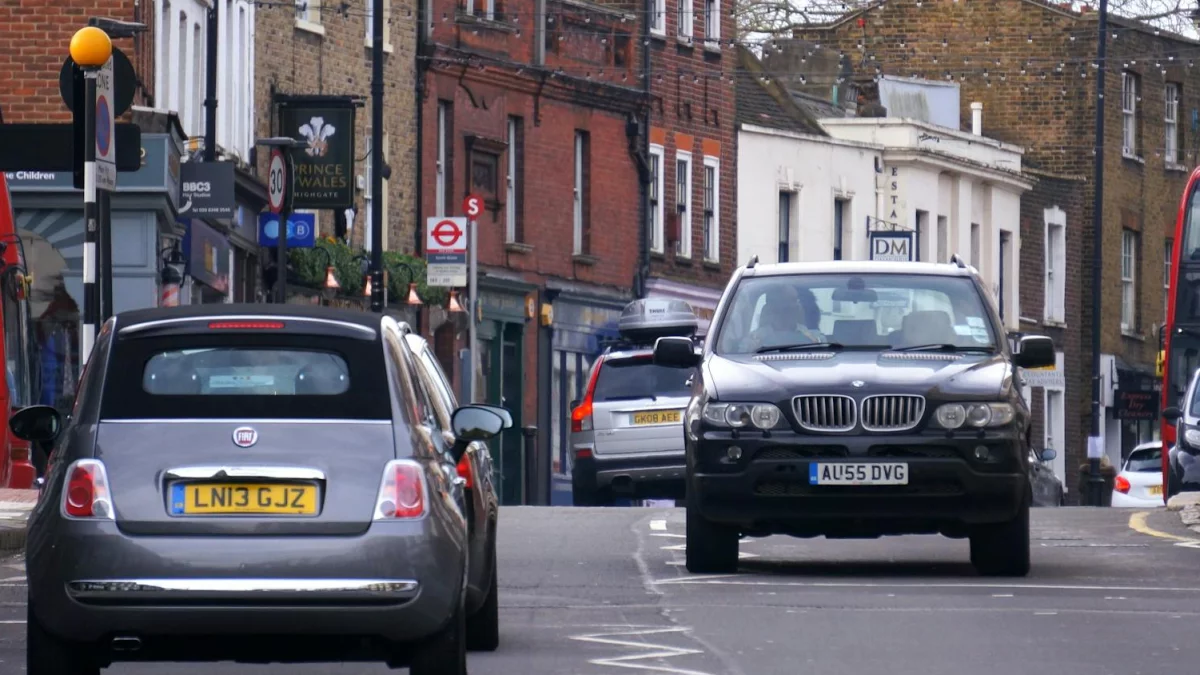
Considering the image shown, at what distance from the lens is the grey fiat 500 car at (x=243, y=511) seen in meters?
10.2

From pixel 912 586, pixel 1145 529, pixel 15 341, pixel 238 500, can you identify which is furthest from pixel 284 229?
pixel 238 500

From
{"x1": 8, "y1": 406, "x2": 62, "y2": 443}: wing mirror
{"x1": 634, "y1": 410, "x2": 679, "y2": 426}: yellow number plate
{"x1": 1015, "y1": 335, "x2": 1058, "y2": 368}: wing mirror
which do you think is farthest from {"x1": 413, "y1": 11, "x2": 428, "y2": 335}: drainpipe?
{"x1": 8, "y1": 406, "x2": 62, "y2": 443}: wing mirror

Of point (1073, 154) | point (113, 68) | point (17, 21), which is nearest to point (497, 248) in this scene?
point (17, 21)

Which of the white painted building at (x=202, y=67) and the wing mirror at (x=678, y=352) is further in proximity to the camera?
the white painted building at (x=202, y=67)

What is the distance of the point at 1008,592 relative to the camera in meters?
16.2

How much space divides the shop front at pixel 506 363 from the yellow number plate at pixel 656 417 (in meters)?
17.8

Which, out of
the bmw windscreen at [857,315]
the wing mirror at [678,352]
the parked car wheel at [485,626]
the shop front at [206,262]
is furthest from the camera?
the shop front at [206,262]

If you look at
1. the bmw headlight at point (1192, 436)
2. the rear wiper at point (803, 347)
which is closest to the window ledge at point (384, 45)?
the bmw headlight at point (1192, 436)

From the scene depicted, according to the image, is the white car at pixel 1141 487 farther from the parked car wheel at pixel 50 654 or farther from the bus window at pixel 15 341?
the parked car wheel at pixel 50 654

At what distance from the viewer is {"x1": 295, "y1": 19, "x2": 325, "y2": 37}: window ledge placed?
44147 mm

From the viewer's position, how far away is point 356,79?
152ft

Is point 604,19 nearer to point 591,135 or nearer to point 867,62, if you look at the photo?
point 591,135

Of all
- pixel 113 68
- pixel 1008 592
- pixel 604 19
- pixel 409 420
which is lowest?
pixel 1008 592

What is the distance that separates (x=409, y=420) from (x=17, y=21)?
2482 centimetres
